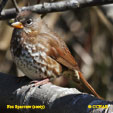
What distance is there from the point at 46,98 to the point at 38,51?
0.93 m

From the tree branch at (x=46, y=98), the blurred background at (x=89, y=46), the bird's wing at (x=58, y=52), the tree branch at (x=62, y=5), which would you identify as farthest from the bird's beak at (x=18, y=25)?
the blurred background at (x=89, y=46)

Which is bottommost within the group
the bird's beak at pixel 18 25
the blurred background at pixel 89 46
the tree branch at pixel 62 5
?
the blurred background at pixel 89 46

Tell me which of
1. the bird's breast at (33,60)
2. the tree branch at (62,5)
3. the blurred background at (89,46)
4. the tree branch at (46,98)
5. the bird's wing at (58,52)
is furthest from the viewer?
the blurred background at (89,46)

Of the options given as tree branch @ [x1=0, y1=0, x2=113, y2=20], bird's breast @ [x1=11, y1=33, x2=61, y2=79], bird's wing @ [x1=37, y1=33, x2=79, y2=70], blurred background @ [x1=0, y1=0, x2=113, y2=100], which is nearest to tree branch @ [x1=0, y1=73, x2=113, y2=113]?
bird's breast @ [x1=11, y1=33, x2=61, y2=79]

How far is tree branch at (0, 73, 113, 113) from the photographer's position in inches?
88.4

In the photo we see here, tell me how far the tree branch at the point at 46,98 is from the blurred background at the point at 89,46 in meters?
2.14

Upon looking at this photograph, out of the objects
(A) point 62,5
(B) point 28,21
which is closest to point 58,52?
(B) point 28,21

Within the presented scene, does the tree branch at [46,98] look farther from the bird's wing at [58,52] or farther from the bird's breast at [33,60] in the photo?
the bird's wing at [58,52]

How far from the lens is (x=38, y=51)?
339 cm

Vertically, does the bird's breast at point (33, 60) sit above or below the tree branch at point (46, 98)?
above

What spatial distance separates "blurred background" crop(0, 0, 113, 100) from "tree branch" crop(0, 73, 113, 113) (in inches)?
84.3

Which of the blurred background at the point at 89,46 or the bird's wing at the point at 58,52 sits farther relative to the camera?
the blurred background at the point at 89,46

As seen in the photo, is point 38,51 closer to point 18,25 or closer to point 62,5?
point 18,25

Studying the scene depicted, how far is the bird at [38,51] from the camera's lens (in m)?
3.34
